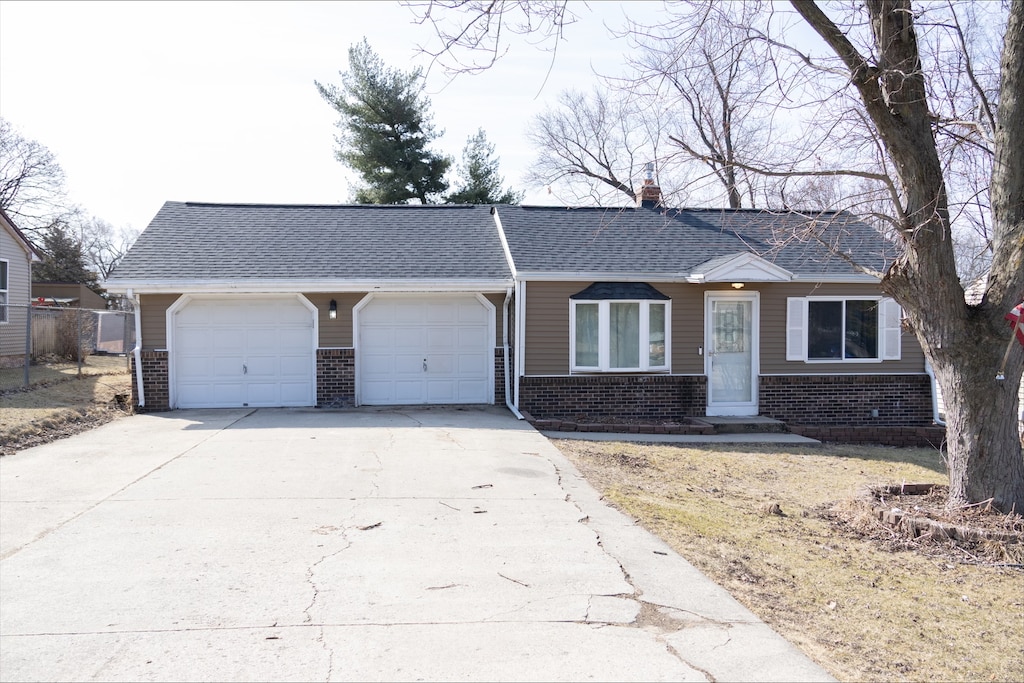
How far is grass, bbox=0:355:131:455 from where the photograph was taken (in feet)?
37.9

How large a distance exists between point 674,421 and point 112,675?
482 inches

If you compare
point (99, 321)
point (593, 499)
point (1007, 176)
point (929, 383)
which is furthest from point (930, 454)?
point (99, 321)

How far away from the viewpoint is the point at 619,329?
15.2 meters

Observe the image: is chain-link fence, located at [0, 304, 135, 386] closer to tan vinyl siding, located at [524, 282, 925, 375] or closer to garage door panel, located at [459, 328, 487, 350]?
garage door panel, located at [459, 328, 487, 350]

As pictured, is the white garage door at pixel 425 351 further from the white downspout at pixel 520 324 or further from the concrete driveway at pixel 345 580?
the concrete driveway at pixel 345 580

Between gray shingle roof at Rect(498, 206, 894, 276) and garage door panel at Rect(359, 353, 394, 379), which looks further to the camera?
garage door panel at Rect(359, 353, 394, 379)

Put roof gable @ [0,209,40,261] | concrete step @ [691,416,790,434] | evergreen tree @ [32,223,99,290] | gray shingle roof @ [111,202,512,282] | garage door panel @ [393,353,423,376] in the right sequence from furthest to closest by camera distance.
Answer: evergreen tree @ [32,223,99,290], roof gable @ [0,209,40,261], garage door panel @ [393,353,423,376], gray shingle roof @ [111,202,512,282], concrete step @ [691,416,790,434]

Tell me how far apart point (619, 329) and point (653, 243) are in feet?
7.82

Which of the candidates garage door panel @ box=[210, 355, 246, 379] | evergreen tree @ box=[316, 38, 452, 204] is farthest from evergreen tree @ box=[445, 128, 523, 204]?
garage door panel @ box=[210, 355, 246, 379]

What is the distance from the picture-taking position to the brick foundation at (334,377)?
15258 mm

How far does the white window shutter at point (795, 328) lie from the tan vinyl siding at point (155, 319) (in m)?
11.7

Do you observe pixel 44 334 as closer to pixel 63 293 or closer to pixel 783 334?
pixel 63 293

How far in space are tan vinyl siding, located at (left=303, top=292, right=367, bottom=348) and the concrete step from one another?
685 centimetres

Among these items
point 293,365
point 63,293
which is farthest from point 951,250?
point 63,293
